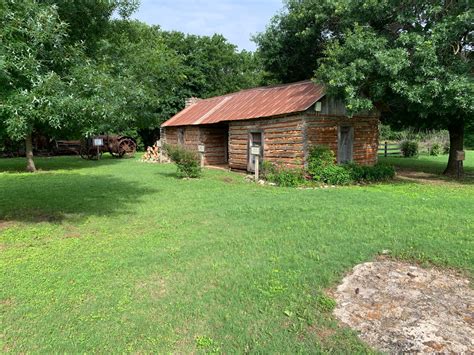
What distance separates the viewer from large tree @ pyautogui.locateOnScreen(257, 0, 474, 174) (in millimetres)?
10398

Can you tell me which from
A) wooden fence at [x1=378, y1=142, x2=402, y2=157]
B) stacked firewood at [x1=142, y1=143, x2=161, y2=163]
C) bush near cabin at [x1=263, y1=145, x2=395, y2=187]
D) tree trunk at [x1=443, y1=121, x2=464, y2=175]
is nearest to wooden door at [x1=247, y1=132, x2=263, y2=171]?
bush near cabin at [x1=263, y1=145, x2=395, y2=187]

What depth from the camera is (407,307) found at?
12.3 ft

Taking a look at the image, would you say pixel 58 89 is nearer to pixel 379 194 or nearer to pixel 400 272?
pixel 400 272

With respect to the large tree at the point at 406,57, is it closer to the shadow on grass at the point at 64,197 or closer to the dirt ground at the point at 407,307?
the shadow on grass at the point at 64,197

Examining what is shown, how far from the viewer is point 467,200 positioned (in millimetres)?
9086

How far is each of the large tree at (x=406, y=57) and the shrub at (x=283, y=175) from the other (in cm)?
281

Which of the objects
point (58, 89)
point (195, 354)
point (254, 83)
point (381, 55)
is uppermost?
point (254, 83)

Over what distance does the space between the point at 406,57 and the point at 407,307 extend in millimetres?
8840

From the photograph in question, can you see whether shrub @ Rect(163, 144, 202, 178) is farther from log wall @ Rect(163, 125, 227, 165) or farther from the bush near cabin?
log wall @ Rect(163, 125, 227, 165)

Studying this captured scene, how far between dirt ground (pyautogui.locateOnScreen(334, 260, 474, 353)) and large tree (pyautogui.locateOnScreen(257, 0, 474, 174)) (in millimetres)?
7223

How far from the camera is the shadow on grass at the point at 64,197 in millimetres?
8195

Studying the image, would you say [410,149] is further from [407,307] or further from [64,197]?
[407,307]

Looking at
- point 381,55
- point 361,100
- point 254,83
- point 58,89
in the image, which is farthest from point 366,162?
point 254,83

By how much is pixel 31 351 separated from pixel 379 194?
9032 millimetres
